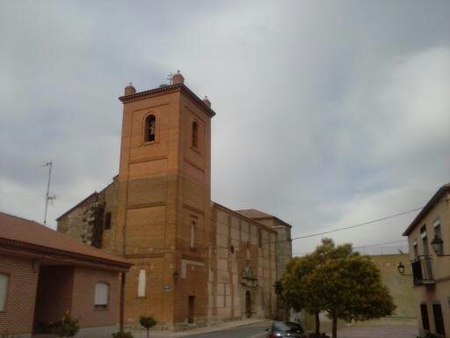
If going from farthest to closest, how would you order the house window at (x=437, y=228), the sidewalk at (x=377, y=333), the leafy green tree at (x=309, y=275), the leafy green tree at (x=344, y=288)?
1. the sidewalk at (x=377, y=333)
2. the leafy green tree at (x=309, y=275)
3. the leafy green tree at (x=344, y=288)
4. the house window at (x=437, y=228)

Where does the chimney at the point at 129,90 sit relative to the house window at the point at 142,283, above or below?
above

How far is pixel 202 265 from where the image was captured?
114 ft

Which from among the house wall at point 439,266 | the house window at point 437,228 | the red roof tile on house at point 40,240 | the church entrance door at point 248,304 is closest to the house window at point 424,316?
the house wall at point 439,266

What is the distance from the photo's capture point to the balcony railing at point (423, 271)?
67.9ft

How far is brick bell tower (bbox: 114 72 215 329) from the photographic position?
1212 inches

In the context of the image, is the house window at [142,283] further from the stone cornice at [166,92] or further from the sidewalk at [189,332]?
the stone cornice at [166,92]

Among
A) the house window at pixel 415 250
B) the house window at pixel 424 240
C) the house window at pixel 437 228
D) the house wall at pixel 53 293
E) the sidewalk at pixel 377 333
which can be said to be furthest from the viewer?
the sidewalk at pixel 377 333

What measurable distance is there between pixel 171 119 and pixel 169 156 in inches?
113

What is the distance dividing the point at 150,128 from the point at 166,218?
25.1ft

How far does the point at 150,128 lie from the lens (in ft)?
117

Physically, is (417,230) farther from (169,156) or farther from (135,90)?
(135,90)

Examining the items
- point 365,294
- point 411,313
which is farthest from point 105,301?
point 411,313

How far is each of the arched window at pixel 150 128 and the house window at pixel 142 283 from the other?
392 inches

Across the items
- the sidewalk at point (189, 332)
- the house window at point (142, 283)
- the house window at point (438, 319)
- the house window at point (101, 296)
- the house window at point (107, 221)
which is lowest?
the sidewalk at point (189, 332)
